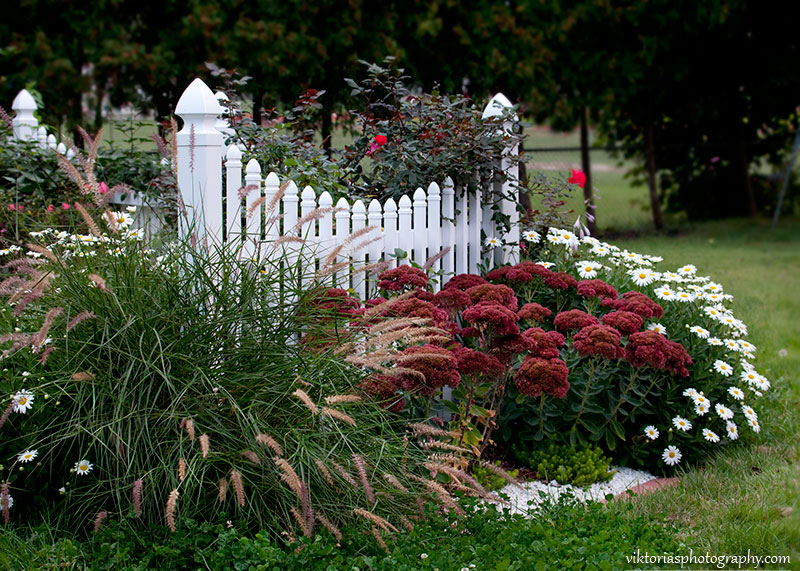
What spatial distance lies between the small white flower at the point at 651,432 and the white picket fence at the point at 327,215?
51.8 inches

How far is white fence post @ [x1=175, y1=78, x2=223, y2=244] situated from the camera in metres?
4.08

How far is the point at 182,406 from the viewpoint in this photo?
2.98 m

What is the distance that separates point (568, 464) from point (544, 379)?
0.61 meters

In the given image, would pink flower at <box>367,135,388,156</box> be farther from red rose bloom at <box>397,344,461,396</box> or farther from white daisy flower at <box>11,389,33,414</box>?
white daisy flower at <box>11,389,33,414</box>

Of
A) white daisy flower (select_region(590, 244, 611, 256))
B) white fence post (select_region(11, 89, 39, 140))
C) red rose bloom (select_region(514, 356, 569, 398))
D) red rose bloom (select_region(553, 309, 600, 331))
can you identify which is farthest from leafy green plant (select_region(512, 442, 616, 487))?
white fence post (select_region(11, 89, 39, 140))

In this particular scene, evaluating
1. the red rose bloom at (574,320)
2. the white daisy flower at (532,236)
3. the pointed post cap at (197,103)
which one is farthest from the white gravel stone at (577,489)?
the pointed post cap at (197,103)

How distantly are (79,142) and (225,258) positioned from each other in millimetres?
6325

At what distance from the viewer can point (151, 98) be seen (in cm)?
1077

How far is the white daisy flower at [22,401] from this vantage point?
292 cm

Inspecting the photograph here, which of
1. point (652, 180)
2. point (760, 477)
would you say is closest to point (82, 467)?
point (760, 477)

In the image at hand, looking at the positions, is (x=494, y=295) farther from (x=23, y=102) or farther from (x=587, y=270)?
(x=23, y=102)

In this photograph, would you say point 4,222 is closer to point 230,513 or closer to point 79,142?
point 230,513

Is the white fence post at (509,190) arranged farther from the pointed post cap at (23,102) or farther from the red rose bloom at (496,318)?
the pointed post cap at (23,102)

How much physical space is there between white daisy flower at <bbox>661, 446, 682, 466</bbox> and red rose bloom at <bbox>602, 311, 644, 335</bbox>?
0.63 metres
